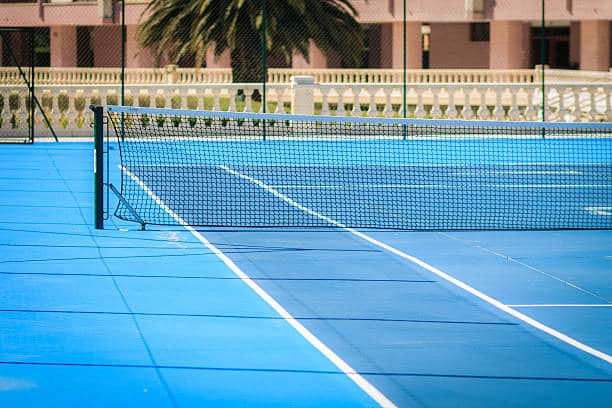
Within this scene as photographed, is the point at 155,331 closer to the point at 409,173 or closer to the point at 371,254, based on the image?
the point at 371,254

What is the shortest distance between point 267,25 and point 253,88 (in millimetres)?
3427

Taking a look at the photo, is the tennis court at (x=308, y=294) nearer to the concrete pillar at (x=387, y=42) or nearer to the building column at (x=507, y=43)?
the building column at (x=507, y=43)

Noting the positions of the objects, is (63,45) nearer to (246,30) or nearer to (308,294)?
(246,30)

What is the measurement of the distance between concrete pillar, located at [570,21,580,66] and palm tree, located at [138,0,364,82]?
55.7ft

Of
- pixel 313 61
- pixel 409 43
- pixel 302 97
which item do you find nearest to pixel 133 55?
pixel 313 61

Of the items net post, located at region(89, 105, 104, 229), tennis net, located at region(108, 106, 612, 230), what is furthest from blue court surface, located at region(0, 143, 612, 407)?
tennis net, located at region(108, 106, 612, 230)

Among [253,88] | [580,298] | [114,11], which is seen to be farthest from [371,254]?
[114,11]

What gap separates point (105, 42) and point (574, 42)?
20265 millimetres

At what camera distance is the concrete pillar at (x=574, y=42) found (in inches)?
2084

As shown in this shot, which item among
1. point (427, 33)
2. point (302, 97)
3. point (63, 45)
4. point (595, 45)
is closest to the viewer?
point (302, 97)

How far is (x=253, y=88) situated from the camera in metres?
32.4

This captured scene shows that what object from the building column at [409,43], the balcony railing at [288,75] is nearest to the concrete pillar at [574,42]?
the balcony railing at [288,75]

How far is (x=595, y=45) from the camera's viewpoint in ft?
162

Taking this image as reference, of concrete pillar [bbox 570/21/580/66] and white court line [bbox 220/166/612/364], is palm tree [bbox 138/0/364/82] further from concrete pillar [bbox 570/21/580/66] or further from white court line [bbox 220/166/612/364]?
white court line [bbox 220/166/612/364]
